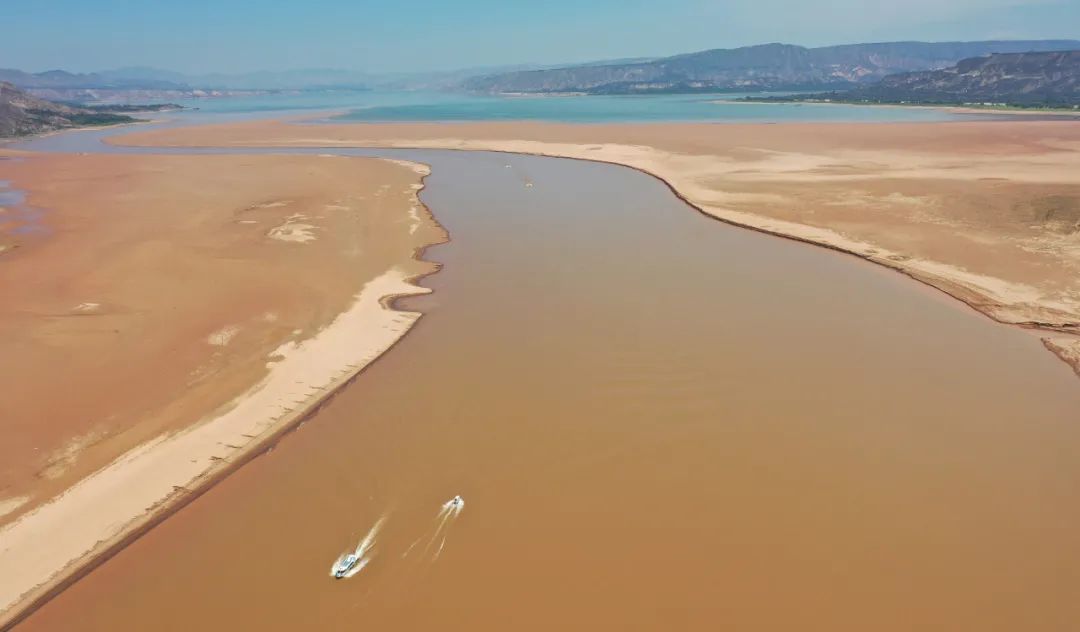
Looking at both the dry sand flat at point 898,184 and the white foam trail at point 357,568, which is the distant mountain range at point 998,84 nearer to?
the dry sand flat at point 898,184

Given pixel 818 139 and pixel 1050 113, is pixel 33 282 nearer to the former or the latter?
pixel 818 139

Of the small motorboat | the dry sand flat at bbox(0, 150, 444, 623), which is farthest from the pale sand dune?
the small motorboat

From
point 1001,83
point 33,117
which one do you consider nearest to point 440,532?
point 33,117

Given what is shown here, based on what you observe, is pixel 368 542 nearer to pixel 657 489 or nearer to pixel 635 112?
pixel 657 489

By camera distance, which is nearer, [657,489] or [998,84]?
[657,489]

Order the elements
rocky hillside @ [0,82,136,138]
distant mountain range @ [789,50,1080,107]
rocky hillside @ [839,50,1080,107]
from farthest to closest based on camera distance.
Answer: rocky hillside @ [839,50,1080,107]
distant mountain range @ [789,50,1080,107]
rocky hillside @ [0,82,136,138]

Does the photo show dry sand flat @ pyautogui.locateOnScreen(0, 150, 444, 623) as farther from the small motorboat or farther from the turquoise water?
the turquoise water
